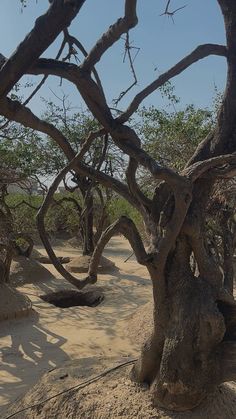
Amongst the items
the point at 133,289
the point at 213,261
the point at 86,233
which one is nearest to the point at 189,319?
the point at 213,261

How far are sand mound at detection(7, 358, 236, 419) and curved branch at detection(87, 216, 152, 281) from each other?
3.25 ft

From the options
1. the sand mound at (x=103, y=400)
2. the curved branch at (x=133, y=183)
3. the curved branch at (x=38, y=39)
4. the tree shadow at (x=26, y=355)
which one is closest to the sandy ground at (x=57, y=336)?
the tree shadow at (x=26, y=355)

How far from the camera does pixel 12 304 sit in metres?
7.93

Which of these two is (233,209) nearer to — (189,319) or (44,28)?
(189,319)

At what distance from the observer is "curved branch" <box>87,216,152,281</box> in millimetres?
3304

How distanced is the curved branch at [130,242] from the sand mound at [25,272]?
7729 mm

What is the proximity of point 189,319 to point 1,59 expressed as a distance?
2.14m

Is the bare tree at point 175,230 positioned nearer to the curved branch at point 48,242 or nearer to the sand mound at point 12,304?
the curved branch at point 48,242

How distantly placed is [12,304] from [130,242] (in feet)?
16.7

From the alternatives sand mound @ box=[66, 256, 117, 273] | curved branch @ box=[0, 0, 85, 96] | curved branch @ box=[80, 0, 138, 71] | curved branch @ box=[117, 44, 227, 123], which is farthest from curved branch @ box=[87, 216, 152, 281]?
sand mound @ box=[66, 256, 117, 273]

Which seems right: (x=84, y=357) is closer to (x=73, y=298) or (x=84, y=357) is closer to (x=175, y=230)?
(x=175, y=230)

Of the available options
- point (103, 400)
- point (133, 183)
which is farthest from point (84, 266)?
point (133, 183)

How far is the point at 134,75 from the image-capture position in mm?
3549

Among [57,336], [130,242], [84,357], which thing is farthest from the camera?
[57,336]
